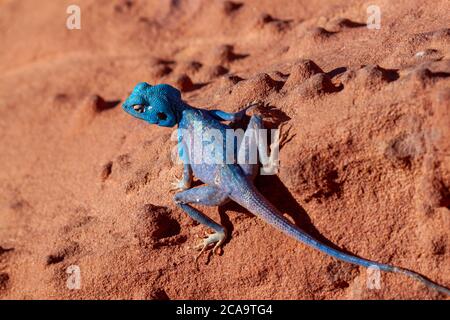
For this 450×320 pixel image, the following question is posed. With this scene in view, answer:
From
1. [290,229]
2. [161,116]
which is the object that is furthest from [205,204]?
[161,116]

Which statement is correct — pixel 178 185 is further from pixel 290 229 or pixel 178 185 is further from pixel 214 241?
pixel 290 229

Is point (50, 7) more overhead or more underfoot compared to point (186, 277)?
more overhead

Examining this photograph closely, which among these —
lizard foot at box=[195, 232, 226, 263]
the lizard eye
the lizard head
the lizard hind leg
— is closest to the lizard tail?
the lizard hind leg

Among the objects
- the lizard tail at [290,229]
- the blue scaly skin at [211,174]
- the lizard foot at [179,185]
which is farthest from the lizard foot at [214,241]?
the lizard foot at [179,185]

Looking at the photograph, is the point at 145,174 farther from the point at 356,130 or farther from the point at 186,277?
the point at 356,130

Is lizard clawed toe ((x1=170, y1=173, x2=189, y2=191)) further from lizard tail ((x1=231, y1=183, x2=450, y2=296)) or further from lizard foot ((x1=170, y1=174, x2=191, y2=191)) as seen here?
lizard tail ((x1=231, y1=183, x2=450, y2=296))

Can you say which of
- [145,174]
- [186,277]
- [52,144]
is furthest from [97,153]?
[186,277]
